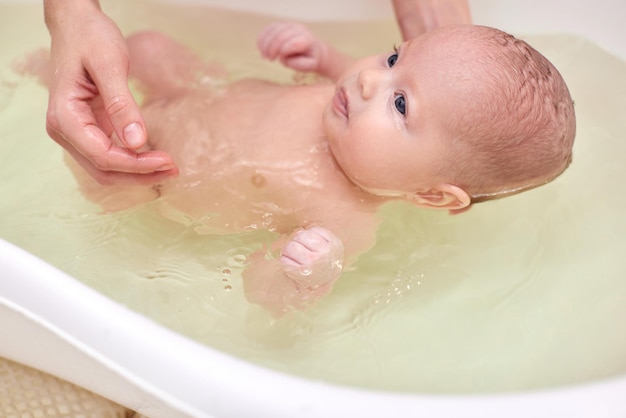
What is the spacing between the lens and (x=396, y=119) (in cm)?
103

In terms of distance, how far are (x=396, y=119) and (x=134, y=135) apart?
0.39m

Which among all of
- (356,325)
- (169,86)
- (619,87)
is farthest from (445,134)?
(619,87)

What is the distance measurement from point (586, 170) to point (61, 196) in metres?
1.05

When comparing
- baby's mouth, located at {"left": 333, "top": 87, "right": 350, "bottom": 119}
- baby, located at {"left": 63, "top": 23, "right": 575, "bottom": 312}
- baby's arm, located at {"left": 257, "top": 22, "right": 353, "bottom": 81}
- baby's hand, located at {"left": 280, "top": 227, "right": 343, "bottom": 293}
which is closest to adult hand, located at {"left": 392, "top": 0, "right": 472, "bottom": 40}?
baby's arm, located at {"left": 257, "top": 22, "right": 353, "bottom": 81}

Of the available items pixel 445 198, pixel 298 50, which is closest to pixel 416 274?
pixel 445 198

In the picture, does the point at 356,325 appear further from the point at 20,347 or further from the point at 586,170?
the point at 586,170

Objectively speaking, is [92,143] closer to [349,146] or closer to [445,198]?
[349,146]

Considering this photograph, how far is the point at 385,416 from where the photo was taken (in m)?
0.71

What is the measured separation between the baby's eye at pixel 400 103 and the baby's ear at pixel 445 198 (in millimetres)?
139

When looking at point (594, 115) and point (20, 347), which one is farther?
point (594, 115)

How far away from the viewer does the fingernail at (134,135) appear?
0.92 meters

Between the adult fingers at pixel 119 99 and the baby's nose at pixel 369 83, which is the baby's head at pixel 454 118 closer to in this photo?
the baby's nose at pixel 369 83

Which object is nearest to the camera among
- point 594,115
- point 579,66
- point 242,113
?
point 242,113

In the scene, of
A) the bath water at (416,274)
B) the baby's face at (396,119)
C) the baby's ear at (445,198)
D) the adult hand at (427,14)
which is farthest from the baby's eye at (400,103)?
the adult hand at (427,14)
